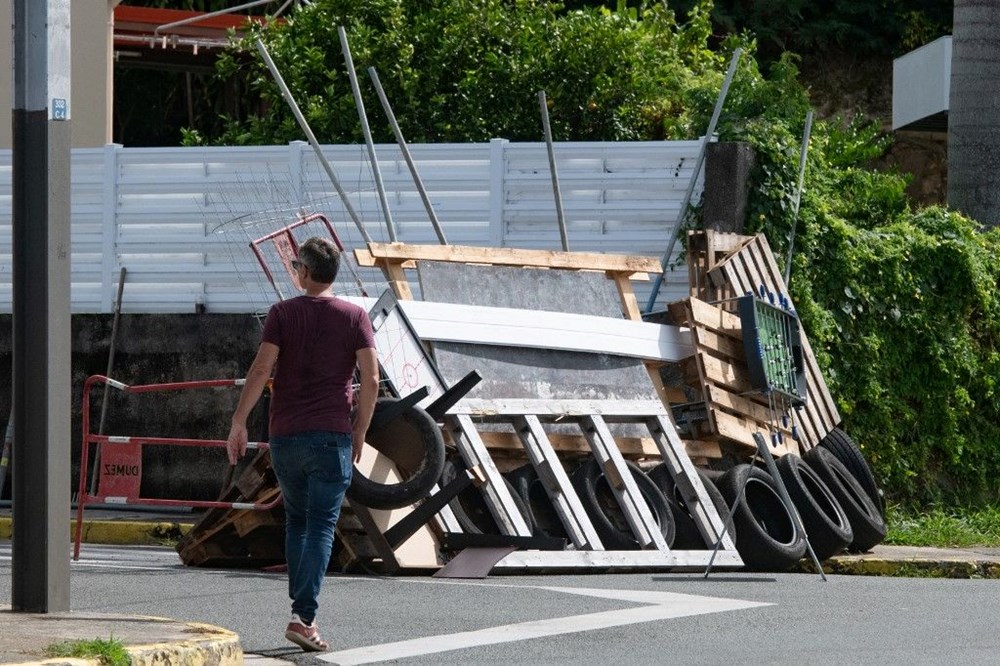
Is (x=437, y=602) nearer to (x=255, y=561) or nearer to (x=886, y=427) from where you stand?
(x=255, y=561)

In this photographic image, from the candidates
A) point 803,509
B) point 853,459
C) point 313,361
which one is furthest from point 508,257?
point 313,361

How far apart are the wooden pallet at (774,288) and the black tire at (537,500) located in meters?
2.52

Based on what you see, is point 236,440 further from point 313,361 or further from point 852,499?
point 852,499

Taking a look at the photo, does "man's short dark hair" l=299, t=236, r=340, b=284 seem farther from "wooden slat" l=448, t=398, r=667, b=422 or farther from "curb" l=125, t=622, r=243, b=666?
"wooden slat" l=448, t=398, r=667, b=422

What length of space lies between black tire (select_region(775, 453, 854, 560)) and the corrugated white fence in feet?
7.38

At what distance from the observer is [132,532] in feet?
44.4

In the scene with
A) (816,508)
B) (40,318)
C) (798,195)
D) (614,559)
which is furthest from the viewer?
(798,195)

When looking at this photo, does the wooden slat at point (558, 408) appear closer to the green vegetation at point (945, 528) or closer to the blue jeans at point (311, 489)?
the green vegetation at point (945, 528)

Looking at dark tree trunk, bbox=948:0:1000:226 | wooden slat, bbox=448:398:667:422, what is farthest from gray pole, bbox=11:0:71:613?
dark tree trunk, bbox=948:0:1000:226

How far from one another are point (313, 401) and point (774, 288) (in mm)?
6928

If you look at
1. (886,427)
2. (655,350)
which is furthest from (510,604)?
(886,427)

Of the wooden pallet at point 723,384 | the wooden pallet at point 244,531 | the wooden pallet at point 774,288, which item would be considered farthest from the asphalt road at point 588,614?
the wooden pallet at point 774,288

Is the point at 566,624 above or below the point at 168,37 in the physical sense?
below

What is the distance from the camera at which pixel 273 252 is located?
13.3m
